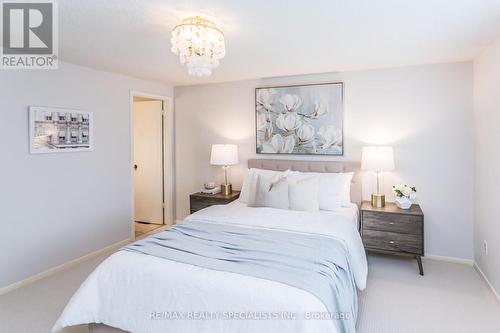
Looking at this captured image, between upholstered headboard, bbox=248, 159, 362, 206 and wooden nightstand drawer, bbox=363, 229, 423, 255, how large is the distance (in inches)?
Result: 20.4

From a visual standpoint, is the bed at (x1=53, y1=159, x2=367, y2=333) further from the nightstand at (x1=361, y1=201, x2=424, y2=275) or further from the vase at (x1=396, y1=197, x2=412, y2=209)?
the vase at (x1=396, y1=197, x2=412, y2=209)

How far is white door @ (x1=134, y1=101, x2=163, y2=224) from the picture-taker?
4.81m

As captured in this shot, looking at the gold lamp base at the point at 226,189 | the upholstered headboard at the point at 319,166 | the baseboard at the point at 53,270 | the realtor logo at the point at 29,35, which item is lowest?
the baseboard at the point at 53,270

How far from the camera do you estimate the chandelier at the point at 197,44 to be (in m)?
2.00

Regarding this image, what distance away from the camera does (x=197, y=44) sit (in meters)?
2.02

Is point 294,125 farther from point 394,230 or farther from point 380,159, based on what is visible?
point 394,230

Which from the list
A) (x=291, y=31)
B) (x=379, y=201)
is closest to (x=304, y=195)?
(x=379, y=201)

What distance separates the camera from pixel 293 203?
10.1ft

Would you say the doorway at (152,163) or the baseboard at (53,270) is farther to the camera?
the doorway at (152,163)

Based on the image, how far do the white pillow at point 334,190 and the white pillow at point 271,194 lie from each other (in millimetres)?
310

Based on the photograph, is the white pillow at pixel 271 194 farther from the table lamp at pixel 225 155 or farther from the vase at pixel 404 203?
the vase at pixel 404 203

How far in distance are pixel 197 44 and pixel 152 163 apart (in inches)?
128

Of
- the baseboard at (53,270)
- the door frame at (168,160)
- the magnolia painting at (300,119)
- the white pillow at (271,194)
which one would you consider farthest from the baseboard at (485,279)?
the baseboard at (53,270)

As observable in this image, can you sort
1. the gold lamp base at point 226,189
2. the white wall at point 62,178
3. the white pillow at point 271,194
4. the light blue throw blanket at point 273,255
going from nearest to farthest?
the light blue throw blanket at point 273,255 < the white wall at point 62,178 < the white pillow at point 271,194 < the gold lamp base at point 226,189
